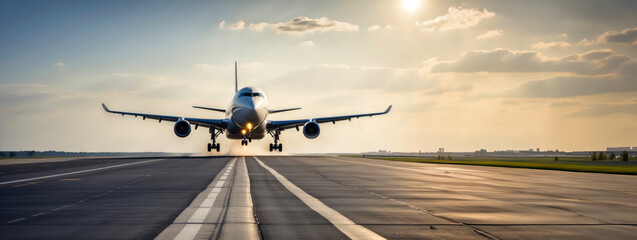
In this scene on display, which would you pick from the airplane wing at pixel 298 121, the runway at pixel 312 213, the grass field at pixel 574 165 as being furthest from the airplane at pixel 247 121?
the runway at pixel 312 213

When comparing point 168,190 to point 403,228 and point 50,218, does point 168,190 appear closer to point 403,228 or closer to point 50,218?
point 50,218

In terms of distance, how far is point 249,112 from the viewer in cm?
4834

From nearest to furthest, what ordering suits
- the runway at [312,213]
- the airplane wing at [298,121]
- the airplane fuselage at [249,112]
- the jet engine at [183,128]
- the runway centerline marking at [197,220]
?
the runway centerline marking at [197,220]
the runway at [312,213]
the airplane fuselage at [249,112]
the jet engine at [183,128]
the airplane wing at [298,121]

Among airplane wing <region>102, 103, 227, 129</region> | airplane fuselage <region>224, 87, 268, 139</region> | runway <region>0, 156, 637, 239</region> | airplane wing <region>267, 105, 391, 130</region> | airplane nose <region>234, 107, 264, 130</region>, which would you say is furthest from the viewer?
airplane wing <region>267, 105, 391, 130</region>

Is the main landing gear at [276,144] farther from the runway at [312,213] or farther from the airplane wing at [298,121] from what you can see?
the runway at [312,213]

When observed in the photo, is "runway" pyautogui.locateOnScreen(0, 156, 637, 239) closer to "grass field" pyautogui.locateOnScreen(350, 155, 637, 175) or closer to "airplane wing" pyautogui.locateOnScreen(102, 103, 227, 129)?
"grass field" pyautogui.locateOnScreen(350, 155, 637, 175)

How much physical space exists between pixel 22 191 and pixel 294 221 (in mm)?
10772

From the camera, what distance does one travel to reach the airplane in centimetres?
4922

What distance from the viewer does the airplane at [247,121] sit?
49219 millimetres

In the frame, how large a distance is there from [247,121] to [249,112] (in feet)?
5.36

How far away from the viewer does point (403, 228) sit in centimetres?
930

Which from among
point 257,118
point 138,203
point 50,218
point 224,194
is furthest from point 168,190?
point 257,118

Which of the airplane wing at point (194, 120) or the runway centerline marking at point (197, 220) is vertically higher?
the airplane wing at point (194, 120)

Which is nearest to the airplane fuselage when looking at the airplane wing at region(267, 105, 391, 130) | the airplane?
the airplane
